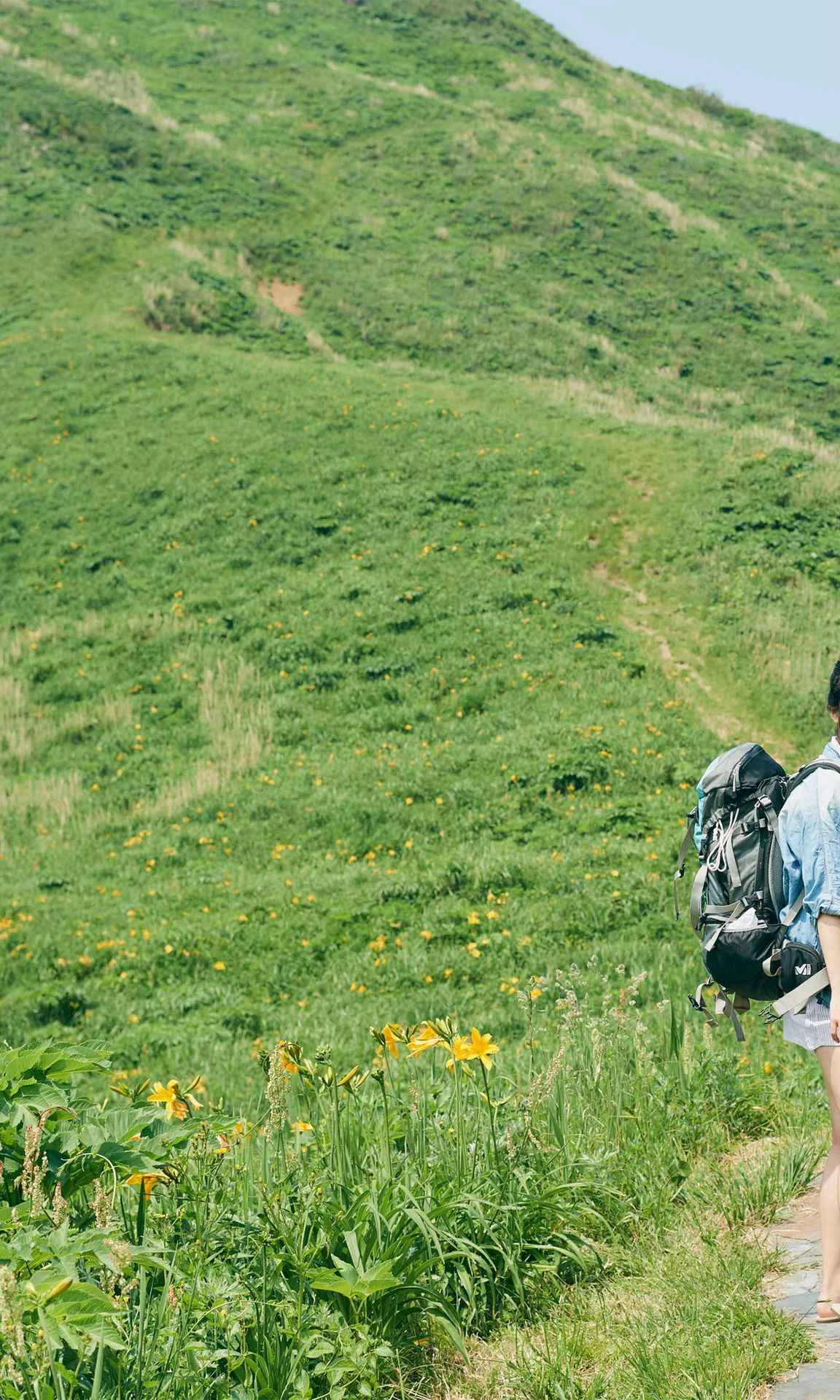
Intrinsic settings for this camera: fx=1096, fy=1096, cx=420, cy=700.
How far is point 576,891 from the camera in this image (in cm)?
908

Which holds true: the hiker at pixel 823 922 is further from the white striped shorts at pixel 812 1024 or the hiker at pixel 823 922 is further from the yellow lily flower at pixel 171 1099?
the yellow lily flower at pixel 171 1099

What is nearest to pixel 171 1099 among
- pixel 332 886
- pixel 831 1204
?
pixel 831 1204

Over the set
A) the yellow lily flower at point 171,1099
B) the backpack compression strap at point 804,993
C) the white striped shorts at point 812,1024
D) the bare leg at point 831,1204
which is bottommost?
the yellow lily flower at point 171,1099

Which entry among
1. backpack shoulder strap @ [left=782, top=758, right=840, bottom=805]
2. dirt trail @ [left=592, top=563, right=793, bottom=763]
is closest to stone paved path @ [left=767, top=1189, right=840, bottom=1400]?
backpack shoulder strap @ [left=782, top=758, right=840, bottom=805]

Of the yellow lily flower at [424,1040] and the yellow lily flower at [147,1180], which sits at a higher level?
the yellow lily flower at [424,1040]

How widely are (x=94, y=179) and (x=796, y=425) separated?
66.1 ft

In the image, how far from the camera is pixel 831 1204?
3.11 metres

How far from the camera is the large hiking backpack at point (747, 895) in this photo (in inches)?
124

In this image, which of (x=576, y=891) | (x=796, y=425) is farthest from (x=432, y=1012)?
(x=796, y=425)

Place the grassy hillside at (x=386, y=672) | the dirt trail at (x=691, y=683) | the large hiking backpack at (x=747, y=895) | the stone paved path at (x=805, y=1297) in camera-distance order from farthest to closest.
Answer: the dirt trail at (x=691, y=683), the grassy hillside at (x=386, y=672), the large hiking backpack at (x=747, y=895), the stone paved path at (x=805, y=1297)

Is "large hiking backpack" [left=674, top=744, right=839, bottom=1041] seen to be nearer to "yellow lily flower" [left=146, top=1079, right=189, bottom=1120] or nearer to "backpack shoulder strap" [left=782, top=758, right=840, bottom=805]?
"backpack shoulder strap" [left=782, top=758, right=840, bottom=805]

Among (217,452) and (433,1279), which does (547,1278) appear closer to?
(433,1279)

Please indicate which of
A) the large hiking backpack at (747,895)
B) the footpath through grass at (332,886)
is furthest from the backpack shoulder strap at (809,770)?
the footpath through grass at (332,886)

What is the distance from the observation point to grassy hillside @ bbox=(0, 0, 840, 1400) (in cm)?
328
